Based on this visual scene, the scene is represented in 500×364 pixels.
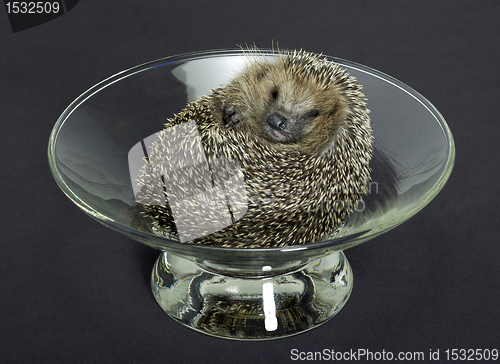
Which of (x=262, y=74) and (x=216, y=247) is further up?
(x=262, y=74)

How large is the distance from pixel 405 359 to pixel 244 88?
2.00 feet

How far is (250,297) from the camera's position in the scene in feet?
3.89

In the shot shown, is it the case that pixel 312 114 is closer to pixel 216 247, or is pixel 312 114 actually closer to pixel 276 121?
pixel 276 121

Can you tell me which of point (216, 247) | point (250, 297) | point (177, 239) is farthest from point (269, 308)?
point (216, 247)

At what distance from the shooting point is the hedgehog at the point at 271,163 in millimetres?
1026

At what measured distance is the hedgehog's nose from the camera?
3.34 feet

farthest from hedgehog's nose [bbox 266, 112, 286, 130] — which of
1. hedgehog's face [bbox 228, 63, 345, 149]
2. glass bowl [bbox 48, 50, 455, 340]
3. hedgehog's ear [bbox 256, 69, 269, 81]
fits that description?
glass bowl [bbox 48, 50, 455, 340]

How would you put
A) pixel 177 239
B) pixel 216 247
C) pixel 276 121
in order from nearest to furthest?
pixel 216 247 → pixel 276 121 → pixel 177 239

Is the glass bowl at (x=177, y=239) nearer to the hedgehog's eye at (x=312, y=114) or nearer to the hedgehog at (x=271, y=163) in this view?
the hedgehog at (x=271, y=163)

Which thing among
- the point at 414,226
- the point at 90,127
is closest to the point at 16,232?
the point at 90,127

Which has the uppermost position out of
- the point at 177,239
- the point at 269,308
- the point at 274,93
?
the point at 274,93

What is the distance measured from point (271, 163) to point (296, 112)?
104 millimetres

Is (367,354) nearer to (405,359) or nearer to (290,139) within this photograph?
(405,359)

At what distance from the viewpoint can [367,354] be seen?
1.12 meters
